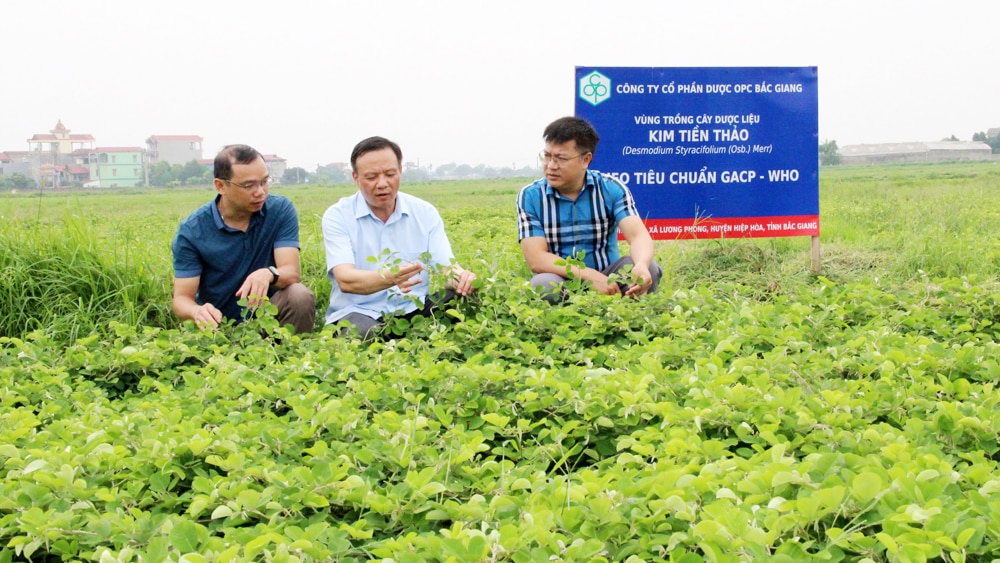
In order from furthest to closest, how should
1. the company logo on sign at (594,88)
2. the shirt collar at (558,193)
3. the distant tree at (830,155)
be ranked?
the distant tree at (830,155) < the company logo on sign at (594,88) < the shirt collar at (558,193)

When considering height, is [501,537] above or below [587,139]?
below

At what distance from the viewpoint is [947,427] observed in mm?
2355

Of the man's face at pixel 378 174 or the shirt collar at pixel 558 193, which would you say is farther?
the shirt collar at pixel 558 193

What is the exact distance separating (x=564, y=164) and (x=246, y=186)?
167 centimetres

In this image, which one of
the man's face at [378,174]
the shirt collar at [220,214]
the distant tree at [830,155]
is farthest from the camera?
the distant tree at [830,155]

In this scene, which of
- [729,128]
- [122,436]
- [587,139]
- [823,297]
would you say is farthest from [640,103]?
[122,436]

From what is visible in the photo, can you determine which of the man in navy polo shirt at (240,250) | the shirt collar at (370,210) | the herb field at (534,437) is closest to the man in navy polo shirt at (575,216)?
the herb field at (534,437)

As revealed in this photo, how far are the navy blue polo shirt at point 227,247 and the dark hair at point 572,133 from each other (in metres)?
1.45

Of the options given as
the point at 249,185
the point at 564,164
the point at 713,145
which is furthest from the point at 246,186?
the point at 713,145

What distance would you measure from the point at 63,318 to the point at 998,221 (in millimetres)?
8771

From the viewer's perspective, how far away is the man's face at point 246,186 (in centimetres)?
451

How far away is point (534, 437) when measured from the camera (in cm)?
276

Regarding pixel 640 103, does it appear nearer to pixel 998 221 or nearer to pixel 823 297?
pixel 823 297

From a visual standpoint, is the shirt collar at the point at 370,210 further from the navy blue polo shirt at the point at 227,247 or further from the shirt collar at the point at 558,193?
the shirt collar at the point at 558,193
